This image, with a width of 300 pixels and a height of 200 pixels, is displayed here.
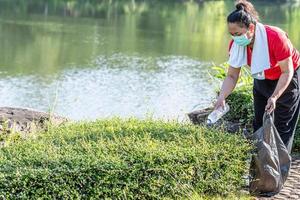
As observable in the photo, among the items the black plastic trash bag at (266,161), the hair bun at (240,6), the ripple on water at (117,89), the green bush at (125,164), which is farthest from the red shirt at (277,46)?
the ripple on water at (117,89)

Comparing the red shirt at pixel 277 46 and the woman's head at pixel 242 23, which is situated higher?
the woman's head at pixel 242 23

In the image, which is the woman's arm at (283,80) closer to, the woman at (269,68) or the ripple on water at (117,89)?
the woman at (269,68)

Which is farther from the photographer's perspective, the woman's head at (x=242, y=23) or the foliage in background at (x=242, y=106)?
the foliage in background at (x=242, y=106)

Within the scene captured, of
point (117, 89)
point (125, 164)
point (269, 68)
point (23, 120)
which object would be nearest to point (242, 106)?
point (269, 68)

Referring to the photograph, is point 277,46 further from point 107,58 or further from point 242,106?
point 107,58

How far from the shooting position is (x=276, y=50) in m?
5.05

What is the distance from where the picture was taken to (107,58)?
77.8ft

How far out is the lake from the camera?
16.3m

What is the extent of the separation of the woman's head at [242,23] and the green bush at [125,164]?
886 millimetres

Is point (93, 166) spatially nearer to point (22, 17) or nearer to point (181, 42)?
point (181, 42)

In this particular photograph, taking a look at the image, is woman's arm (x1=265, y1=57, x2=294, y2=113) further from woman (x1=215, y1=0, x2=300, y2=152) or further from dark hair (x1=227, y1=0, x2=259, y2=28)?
dark hair (x1=227, y1=0, x2=259, y2=28)

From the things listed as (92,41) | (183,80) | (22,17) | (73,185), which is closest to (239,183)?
(73,185)

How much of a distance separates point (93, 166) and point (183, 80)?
15889 mm

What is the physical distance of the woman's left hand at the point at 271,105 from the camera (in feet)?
16.6
